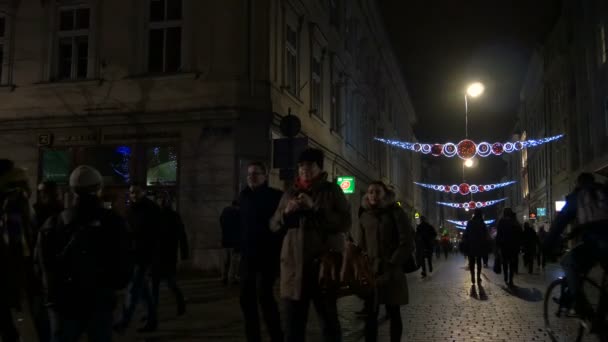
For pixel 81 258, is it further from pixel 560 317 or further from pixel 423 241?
pixel 423 241

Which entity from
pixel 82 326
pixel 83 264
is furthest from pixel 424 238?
pixel 83 264

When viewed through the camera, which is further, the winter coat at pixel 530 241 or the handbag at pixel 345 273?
the winter coat at pixel 530 241

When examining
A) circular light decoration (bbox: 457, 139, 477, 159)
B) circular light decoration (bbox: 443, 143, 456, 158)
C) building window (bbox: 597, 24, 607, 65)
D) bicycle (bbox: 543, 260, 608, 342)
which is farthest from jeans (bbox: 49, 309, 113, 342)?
building window (bbox: 597, 24, 607, 65)

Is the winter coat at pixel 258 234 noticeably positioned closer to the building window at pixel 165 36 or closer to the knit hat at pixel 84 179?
the knit hat at pixel 84 179

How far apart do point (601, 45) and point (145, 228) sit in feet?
95.5

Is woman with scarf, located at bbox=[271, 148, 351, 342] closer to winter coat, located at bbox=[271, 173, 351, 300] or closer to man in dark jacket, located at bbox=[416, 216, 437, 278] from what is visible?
winter coat, located at bbox=[271, 173, 351, 300]

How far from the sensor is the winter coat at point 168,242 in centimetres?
898

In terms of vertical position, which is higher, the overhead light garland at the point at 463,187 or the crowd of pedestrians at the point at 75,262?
the overhead light garland at the point at 463,187

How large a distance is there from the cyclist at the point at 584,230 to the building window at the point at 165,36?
43.4 feet

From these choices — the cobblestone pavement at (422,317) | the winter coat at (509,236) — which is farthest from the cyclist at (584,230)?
the winter coat at (509,236)

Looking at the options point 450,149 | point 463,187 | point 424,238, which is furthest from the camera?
point 463,187

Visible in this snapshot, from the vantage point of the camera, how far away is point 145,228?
877 cm

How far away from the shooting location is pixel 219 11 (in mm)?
18031

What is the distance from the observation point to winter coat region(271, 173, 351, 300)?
5.23 metres
